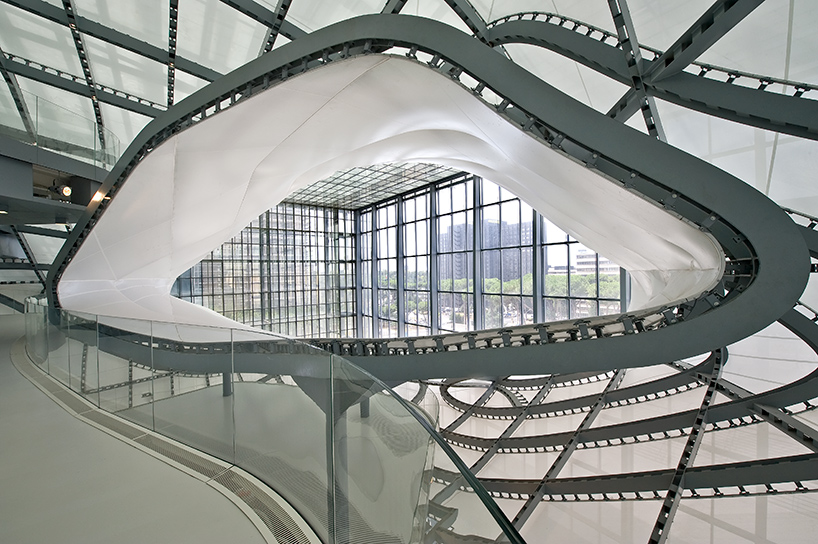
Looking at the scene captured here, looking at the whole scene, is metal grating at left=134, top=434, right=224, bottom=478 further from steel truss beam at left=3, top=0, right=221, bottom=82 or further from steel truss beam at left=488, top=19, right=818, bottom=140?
steel truss beam at left=3, top=0, right=221, bottom=82

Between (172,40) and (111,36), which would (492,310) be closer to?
(172,40)

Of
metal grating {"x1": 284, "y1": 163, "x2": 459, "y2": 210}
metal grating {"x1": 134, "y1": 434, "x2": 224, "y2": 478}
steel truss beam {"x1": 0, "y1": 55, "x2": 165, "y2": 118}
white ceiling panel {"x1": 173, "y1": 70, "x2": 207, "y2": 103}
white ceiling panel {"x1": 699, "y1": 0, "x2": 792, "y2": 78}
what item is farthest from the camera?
metal grating {"x1": 284, "y1": 163, "x2": 459, "y2": 210}

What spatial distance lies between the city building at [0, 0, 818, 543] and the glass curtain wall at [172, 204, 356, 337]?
14.1 m

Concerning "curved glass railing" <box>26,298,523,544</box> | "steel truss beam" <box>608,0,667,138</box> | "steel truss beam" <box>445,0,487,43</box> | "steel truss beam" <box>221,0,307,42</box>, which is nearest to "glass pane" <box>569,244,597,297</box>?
"steel truss beam" <box>445,0,487,43</box>

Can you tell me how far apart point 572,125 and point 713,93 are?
2717 millimetres

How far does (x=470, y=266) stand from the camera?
101ft

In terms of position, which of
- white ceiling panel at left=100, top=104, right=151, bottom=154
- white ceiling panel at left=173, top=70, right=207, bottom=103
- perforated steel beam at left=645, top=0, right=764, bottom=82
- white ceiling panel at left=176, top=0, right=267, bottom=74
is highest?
white ceiling panel at left=176, top=0, right=267, bottom=74

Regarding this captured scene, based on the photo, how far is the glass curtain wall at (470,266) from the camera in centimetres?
2334

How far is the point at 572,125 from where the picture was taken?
670 cm

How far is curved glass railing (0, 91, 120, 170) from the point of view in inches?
497

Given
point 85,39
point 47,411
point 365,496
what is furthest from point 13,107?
point 365,496

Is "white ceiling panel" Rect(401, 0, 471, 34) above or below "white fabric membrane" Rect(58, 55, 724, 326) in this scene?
above

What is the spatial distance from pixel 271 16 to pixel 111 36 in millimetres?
6312

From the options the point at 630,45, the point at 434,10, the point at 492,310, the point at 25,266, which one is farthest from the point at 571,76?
the point at 25,266
